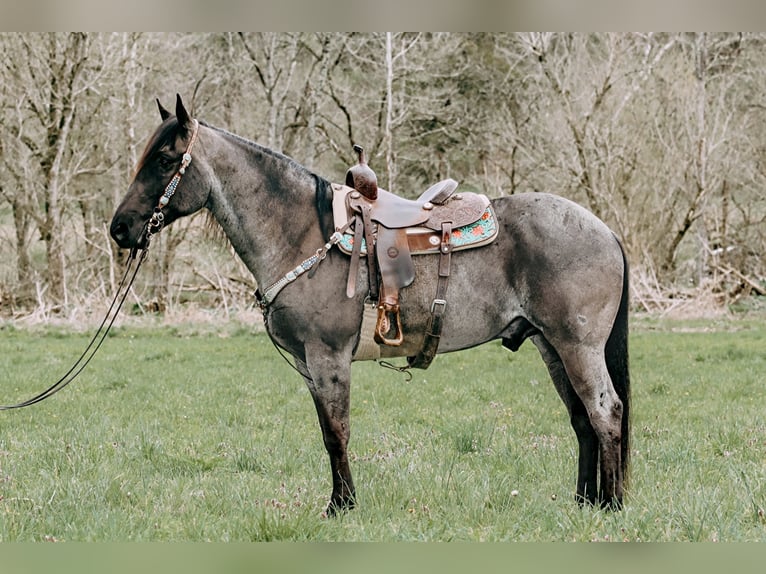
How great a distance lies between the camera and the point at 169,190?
4.57 meters

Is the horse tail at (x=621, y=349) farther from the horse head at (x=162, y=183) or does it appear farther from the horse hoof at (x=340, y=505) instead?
the horse head at (x=162, y=183)

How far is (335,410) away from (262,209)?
4.47 ft

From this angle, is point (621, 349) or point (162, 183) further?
point (621, 349)

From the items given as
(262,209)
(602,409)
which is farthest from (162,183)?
(602,409)

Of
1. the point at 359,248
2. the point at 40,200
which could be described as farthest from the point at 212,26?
the point at 40,200

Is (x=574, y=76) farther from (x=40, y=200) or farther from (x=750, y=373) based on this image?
(x=40, y=200)

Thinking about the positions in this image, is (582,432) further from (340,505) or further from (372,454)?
(372,454)

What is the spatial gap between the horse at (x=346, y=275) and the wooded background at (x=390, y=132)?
12112 mm

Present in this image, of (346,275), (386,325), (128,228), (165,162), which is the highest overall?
(165,162)

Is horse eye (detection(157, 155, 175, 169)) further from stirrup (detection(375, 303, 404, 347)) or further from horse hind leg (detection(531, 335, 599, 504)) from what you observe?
horse hind leg (detection(531, 335, 599, 504))

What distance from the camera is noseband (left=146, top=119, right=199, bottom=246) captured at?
4.55 metres

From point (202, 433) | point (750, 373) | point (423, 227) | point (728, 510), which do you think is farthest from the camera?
point (750, 373)

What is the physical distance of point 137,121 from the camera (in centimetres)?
1886

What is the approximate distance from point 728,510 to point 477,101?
18830 mm
